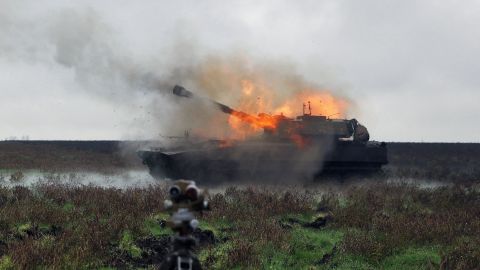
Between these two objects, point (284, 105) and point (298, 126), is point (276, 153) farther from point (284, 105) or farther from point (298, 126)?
point (284, 105)

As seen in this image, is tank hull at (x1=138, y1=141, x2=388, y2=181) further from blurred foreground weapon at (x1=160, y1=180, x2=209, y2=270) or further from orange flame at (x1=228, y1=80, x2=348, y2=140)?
blurred foreground weapon at (x1=160, y1=180, x2=209, y2=270)

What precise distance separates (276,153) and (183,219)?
17507 mm

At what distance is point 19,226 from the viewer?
33.4 ft

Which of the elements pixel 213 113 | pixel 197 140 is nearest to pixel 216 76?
pixel 213 113

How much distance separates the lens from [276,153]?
70.1ft

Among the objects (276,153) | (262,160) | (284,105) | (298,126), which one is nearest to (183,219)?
(262,160)

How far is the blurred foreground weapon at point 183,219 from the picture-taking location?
398cm

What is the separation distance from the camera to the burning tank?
19781mm

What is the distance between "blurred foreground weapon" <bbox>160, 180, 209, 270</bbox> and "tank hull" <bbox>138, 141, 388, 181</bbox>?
1508 cm

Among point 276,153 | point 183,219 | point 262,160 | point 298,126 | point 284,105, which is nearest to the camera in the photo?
point 183,219

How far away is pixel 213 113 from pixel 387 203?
1328 cm

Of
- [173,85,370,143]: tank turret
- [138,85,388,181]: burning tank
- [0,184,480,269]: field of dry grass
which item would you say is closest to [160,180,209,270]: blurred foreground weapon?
[0,184,480,269]: field of dry grass

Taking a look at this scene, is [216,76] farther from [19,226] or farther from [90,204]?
[19,226]

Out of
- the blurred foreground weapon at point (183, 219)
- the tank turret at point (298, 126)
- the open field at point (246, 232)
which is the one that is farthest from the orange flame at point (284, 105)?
the blurred foreground weapon at point (183, 219)
